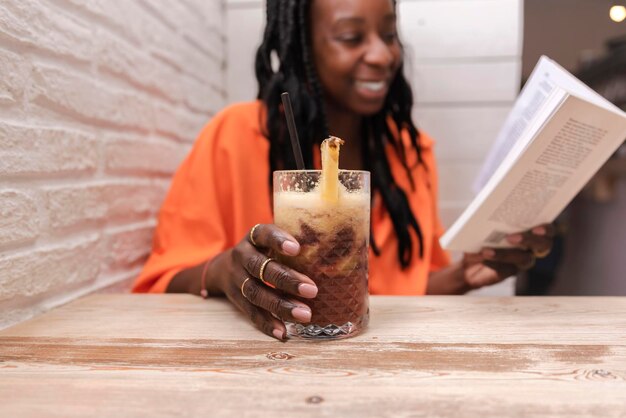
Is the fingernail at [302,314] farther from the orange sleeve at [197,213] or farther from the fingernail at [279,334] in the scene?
the orange sleeve at [197,213]

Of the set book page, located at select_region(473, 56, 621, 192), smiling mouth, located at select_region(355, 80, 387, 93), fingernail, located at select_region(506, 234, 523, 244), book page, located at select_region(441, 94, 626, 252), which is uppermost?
smiling mouth, located at select_region(355, 80, 387, 93)

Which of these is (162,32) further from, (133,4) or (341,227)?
(341,227)

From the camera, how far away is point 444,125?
1665 mm

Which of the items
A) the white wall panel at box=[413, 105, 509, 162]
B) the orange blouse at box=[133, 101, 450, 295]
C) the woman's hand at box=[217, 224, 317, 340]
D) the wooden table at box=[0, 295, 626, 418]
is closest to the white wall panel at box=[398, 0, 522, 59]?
the white wall panel at box=[413, 105, 509, 162]

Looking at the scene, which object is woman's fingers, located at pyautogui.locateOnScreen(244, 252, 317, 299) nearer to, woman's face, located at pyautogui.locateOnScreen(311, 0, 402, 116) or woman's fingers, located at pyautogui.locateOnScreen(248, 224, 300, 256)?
woman's fingers, located at pyautogui.locateOnScreen(248, 224, 300, 256)

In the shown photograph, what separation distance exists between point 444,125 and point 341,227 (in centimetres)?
106

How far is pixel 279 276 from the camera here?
0.71 metres

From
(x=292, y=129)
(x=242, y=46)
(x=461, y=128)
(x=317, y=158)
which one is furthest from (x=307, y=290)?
(x=242, y=46)

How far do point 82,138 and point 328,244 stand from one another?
0.53 meters

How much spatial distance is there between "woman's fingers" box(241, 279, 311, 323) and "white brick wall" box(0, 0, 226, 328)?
0.35 metres

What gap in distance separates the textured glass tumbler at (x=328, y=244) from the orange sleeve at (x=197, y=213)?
0.48 meters

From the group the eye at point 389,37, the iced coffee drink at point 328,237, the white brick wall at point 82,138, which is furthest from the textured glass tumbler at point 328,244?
the eye at point 389,37

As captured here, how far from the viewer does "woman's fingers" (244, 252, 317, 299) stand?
2.25 ft

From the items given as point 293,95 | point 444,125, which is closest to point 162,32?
point 293,95
